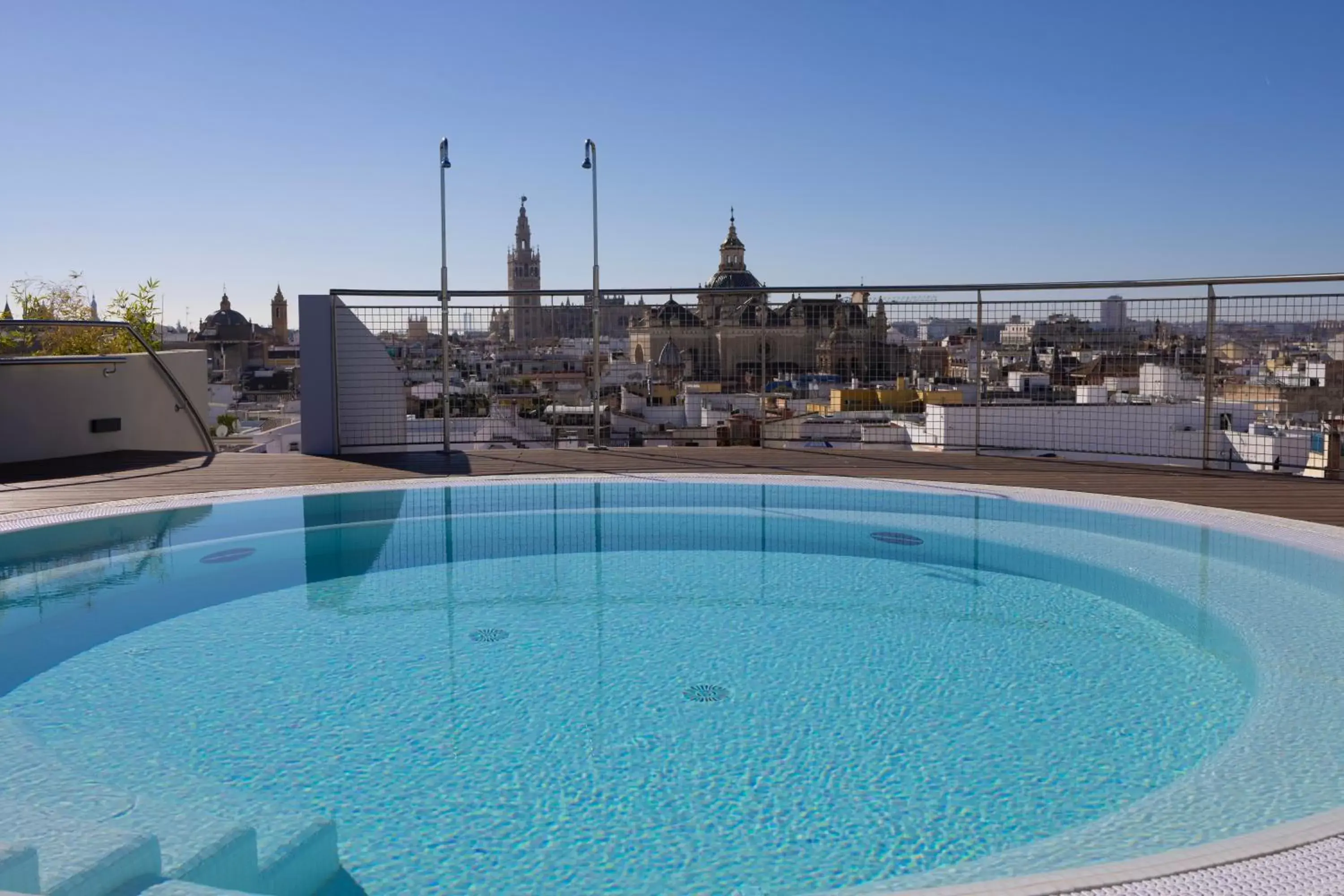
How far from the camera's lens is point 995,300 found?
7.18 m

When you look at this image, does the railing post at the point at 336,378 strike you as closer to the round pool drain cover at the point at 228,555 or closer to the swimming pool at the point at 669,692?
the swimming pool at the point at 669,692

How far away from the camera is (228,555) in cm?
487

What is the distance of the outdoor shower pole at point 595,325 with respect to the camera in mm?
7918

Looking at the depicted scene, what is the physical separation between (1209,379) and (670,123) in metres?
10.5

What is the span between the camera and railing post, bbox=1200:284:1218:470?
6.47 m

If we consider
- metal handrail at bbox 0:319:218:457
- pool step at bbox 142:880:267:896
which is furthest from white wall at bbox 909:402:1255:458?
pool step at bbox 142:880:267:896

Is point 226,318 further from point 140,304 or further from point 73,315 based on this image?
point 140,304

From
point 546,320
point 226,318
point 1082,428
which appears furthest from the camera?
point 226,318

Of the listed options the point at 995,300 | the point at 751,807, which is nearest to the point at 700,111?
the point at 995,300

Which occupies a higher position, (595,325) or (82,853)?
(595,325)

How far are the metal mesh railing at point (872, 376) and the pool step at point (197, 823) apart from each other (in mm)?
5414

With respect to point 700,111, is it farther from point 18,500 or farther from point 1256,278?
point 18,500

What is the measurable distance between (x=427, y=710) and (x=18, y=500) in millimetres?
4185

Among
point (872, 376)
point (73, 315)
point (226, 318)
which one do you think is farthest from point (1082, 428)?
point (226, 318)
